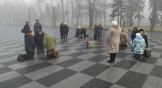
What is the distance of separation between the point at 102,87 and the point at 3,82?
2869 mm

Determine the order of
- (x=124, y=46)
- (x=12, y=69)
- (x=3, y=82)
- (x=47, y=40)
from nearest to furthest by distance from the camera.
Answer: (x=3, y=82)
(x=12, y=69)
(x=47, y=40)
(x=124, y=46)

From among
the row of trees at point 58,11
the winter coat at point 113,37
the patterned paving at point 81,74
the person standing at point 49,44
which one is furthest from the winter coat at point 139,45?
the row of trees at point 58,11

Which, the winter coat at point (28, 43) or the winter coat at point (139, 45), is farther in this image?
the winter coat at point (28, 43)

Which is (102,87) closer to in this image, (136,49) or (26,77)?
(26,77)

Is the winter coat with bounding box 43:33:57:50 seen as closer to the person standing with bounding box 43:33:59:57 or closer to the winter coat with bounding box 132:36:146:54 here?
the person standing with bounding box 43:33:59:57

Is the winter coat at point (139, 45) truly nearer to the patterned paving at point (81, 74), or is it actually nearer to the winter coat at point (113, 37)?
the patterned paving at point (81, 74)

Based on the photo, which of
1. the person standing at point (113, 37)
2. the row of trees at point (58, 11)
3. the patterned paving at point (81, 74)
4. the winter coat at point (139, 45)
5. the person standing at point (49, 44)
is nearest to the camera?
the patterned paving at point (81, 74)

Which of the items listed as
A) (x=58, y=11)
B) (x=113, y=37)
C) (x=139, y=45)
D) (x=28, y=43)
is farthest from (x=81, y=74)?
(x=58, y=11)

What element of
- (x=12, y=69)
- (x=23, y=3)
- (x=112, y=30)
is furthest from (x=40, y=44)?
(x=23, y=3)

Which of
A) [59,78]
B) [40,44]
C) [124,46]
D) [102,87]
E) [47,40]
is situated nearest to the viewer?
[102,87]

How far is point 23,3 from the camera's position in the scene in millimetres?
68000

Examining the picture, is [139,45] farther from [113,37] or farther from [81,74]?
A: [81,74]

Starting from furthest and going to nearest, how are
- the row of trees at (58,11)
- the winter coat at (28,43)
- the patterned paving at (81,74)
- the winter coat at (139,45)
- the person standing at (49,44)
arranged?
the row of trees at (58,11)
the person standing at (49,44)
the winter coat at (28,43)
the winter coat at (139,45)
the patterned paving at (81,74)

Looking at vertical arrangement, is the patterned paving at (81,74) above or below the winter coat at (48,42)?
below
